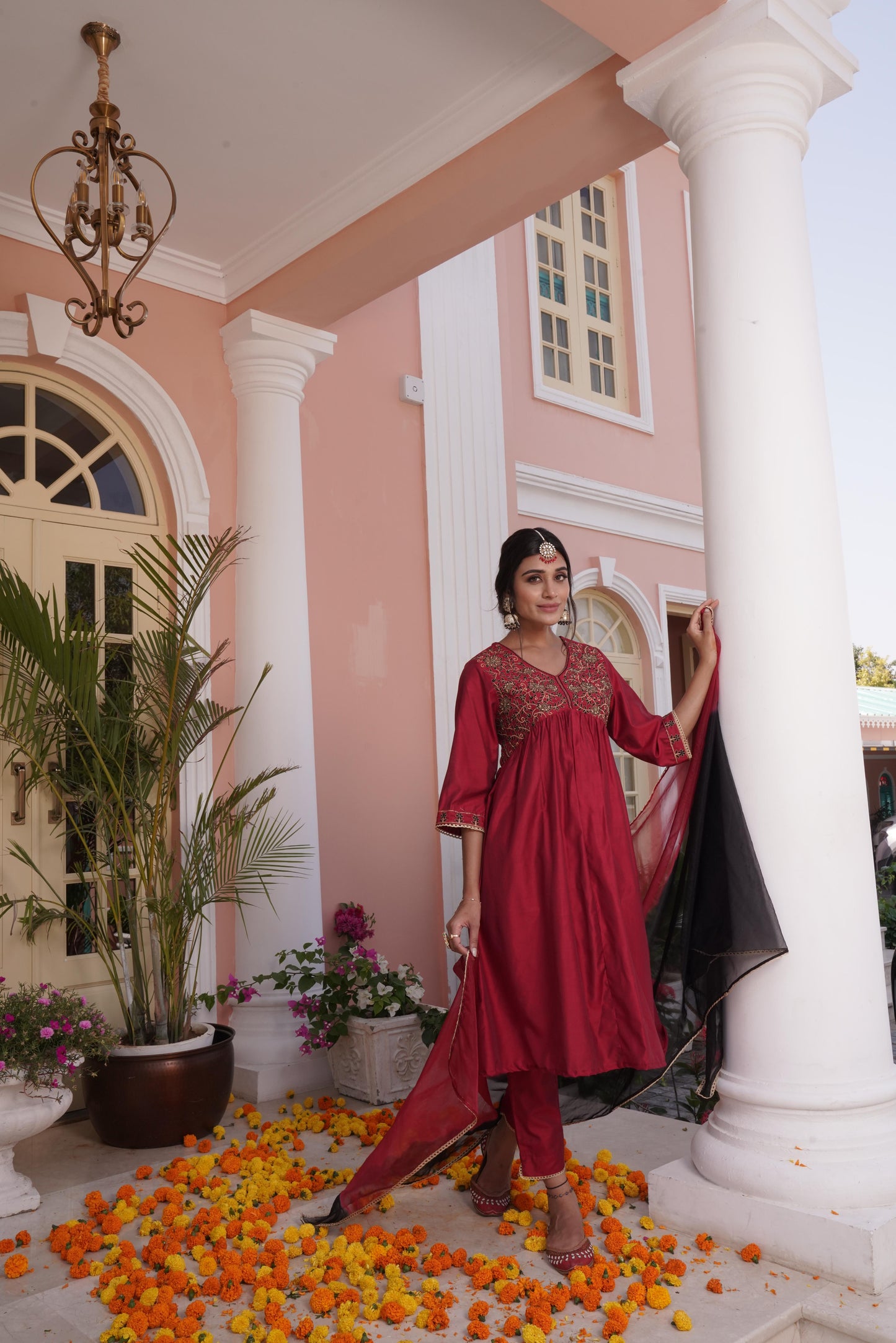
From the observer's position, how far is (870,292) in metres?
21.5

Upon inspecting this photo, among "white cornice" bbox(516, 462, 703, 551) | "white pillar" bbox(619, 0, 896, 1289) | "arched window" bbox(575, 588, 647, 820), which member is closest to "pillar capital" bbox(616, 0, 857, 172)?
"white pillar" bbox(619, 0, 896, 1289)

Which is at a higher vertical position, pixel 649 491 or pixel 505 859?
pixel 649 491

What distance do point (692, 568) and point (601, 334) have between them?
73.8 inches

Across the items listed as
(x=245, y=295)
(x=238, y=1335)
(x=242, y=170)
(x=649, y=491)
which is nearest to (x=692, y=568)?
(x=649, y=491)

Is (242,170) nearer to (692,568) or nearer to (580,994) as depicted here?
(580,994)

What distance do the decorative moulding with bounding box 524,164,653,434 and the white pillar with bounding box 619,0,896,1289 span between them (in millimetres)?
3979

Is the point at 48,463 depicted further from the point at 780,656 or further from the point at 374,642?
the point at 780,656

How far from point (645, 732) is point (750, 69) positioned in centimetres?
179

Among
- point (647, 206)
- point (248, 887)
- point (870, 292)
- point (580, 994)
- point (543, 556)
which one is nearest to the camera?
point (580, 994)

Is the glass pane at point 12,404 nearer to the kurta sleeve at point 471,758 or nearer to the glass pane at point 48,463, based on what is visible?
the glass pane at point 48,463

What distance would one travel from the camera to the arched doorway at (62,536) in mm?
4133

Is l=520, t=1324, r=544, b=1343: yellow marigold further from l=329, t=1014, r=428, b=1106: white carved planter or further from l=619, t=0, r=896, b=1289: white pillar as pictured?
l=329, t=1014, r=428, b=1106: white carved planter

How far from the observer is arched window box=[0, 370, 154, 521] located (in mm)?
4328

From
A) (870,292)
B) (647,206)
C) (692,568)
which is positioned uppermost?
(870,292)
